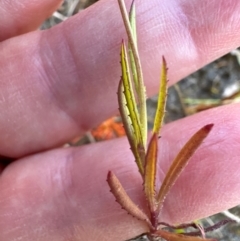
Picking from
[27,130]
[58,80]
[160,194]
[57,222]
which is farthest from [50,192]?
[160,194]

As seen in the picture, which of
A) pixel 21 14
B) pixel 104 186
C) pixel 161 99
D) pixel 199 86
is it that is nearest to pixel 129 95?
pixel 161 99

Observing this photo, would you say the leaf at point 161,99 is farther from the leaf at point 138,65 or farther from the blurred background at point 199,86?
the blurred background at point 199,86

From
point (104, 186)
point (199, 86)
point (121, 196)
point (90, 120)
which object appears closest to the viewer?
point (121, 196)

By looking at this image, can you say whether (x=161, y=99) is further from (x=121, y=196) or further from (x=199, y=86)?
(x=199, y=86)

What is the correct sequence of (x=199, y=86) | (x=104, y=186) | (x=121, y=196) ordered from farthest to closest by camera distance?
(x=199, y=86) < (x=104, y=186) < (x=121, y=196)

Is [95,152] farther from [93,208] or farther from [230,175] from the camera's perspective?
[230,175]

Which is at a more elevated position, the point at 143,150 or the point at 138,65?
the point at 138,65

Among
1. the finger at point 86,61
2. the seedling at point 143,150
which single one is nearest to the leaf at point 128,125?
the seedling at point 143,150
